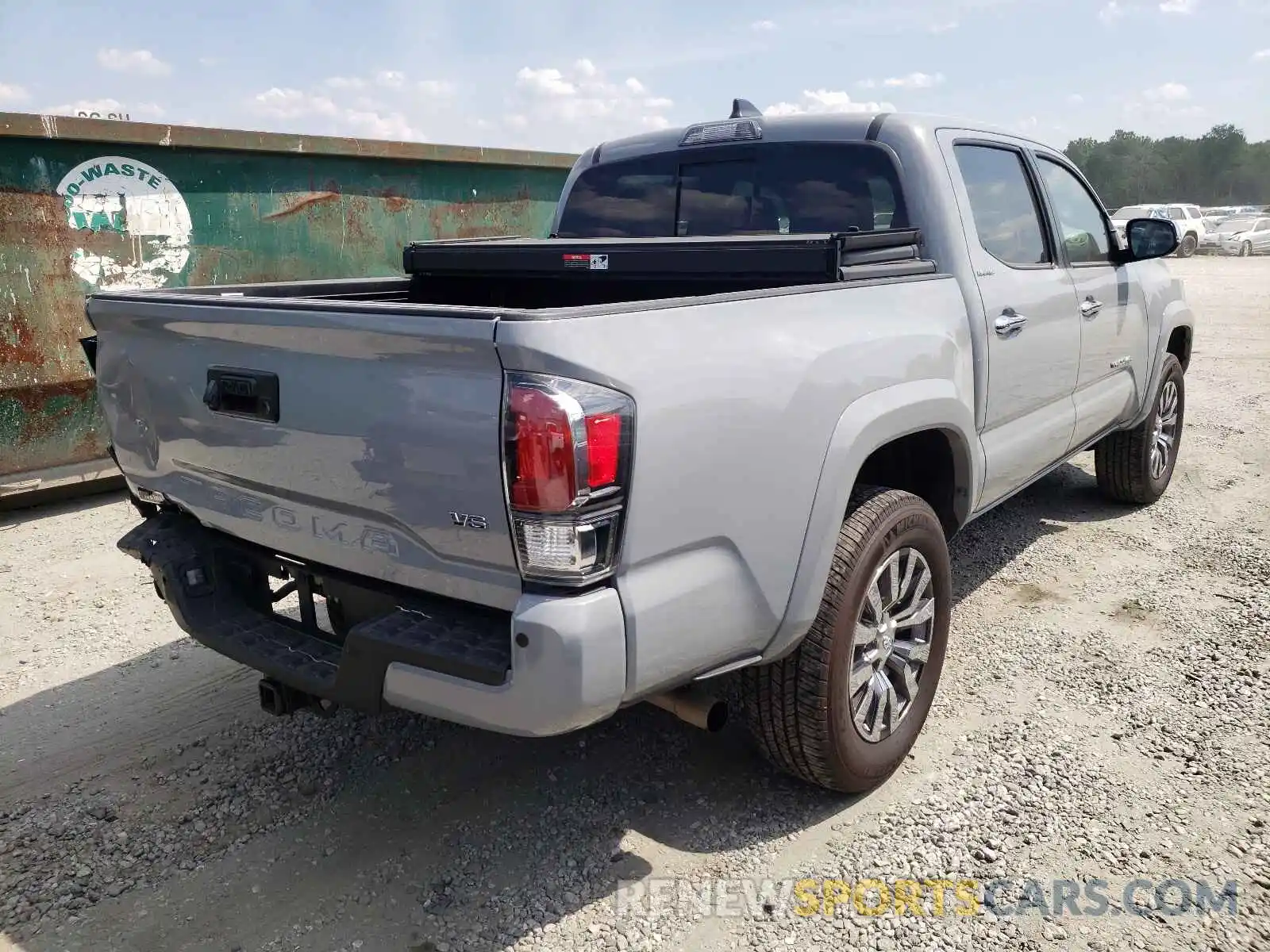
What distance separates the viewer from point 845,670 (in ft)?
8.71

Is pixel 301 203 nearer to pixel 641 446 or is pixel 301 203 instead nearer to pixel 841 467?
pixel 841 467

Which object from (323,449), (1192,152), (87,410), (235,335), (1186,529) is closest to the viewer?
(323,449)

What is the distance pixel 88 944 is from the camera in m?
2.39

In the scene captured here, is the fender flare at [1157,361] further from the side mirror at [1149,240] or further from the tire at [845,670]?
the tire at [845,670]

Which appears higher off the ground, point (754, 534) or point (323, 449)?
point (323, 449)

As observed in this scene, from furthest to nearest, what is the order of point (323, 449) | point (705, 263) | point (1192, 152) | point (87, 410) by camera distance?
point (1192, 152) → point (87, 410) → point (705, 263) → point (323, 449)

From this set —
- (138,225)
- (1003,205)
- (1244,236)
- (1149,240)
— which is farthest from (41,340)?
(1244,236)

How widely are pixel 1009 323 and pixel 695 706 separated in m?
1.97

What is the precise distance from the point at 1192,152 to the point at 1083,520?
8143cm

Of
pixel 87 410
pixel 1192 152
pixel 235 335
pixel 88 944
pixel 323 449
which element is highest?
pixel 1192 152

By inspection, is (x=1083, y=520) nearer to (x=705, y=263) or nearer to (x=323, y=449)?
(x=705, y=263)

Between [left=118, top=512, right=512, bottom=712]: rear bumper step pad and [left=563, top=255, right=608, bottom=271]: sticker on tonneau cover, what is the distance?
1332 mm

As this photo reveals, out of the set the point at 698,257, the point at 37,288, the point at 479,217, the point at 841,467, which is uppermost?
the point at 479,217

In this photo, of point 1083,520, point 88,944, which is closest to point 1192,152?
point 1083,520
